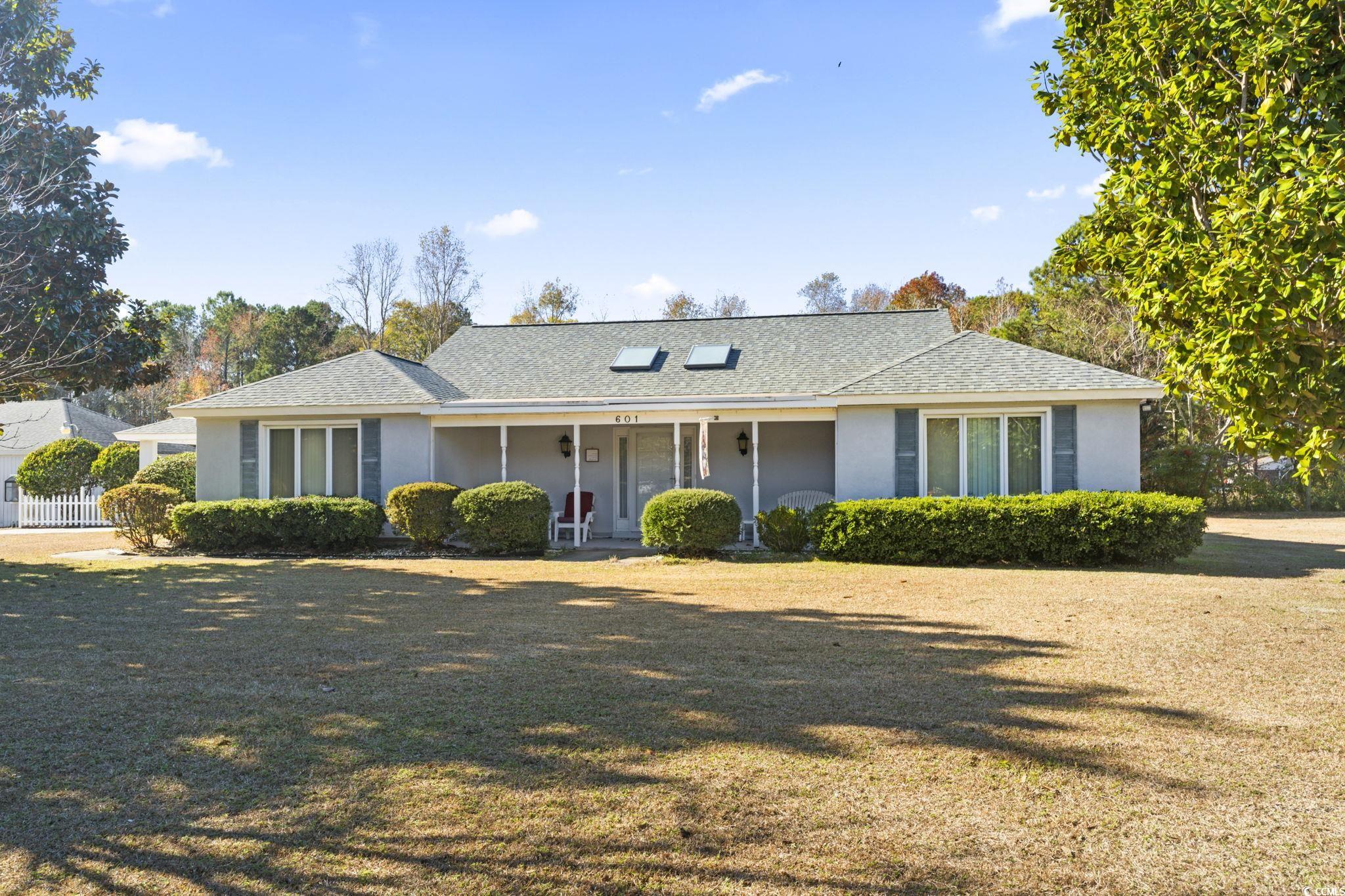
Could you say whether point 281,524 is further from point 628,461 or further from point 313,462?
point 628,461

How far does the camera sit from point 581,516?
1716cm

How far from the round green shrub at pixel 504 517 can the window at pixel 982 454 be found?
6850mm

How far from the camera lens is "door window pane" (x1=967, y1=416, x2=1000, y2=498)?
1484 centimetres

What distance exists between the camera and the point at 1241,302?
618cm

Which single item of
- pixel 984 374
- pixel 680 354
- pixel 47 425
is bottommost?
pixel 47 425

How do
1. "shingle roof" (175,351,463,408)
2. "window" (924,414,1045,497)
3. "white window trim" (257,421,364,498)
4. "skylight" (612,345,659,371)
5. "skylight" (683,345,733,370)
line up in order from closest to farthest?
"window" (924,414,1045,497) → "shingle roof" (175,351,463,408) → "white window trim" (257,421,364,498) → "skylight" (683,345,733,370) → "skylight" (612,345,659,371)

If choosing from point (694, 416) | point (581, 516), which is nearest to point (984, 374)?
point (694, 416)

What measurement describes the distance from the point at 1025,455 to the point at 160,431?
24.8m

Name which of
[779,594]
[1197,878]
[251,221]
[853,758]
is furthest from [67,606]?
[251,221]

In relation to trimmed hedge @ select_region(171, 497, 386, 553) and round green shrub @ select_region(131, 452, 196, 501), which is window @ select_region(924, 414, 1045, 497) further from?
round green shrub @ select_region(131, 452, 196, 501)

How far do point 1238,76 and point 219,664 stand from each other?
9.78 m

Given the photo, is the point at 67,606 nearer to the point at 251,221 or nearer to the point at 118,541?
the point at 118,541

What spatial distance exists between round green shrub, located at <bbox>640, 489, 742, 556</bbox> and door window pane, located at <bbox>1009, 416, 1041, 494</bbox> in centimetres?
492

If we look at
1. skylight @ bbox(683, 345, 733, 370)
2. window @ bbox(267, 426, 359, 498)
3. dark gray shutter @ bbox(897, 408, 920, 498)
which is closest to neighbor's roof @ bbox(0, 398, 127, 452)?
window @ bbox(267, 426, 359, 498)
